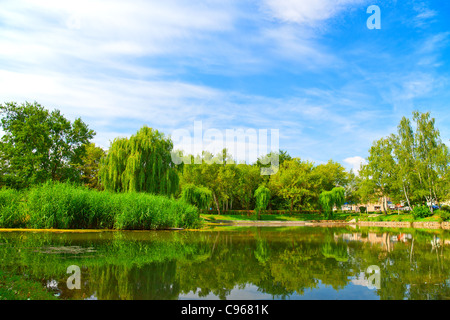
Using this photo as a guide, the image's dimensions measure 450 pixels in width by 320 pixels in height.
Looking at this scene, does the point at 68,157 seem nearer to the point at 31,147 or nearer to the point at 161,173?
the point at 31,147

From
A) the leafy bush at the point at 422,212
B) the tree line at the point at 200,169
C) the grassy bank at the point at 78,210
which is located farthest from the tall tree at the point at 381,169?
the grassy bank at the point at 78,210

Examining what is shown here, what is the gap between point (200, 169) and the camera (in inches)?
1885

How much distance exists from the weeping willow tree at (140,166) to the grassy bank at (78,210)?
5708 millimetres

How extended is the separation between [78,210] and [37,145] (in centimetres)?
2040

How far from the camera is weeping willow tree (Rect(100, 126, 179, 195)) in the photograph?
85.5ft

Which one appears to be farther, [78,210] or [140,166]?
[140,166]

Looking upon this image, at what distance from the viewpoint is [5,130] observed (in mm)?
34812

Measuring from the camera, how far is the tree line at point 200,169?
27188 millimetres

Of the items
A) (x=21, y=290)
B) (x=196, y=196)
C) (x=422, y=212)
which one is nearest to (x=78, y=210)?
(x=196, y=196)

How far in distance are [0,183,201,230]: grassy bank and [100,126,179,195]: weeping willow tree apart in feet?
18.7

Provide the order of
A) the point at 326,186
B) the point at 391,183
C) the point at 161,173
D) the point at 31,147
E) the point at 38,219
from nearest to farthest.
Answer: the point at 38,219
the point at 161,173
the point at 31,147
the point at 391,183
the point at 326,186

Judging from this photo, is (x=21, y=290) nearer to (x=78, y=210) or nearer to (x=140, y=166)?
(x=78, y=210)
